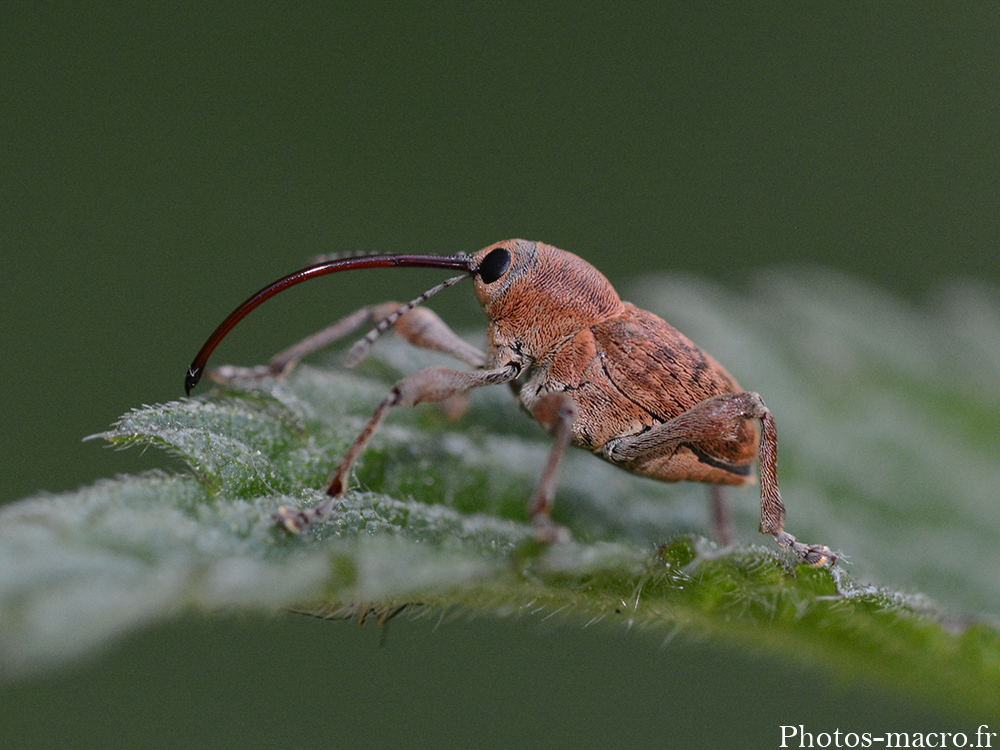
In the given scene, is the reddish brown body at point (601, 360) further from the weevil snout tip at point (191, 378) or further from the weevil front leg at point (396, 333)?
the weevil snout tip at point (191, 378)

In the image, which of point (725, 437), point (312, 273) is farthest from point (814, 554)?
point (312, 273)

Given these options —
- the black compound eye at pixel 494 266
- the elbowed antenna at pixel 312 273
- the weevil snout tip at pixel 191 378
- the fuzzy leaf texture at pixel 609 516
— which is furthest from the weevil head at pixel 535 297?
the weevil snout tip at pixel 191 378

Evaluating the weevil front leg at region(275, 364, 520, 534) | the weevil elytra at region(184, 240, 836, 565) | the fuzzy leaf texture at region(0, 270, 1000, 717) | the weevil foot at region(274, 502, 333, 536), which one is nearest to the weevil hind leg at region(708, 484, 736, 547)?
the fuzzy leaf texture at region(0, 270, 1000, 717)

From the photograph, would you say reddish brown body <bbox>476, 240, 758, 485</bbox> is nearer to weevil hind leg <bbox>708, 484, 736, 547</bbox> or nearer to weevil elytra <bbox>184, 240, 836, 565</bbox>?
weevil elytra <bbox>184, 240, 836, 565</bbox>

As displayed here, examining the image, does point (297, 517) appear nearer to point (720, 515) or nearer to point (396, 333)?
point (396, 333)

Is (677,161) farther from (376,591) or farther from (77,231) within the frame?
(376,591)

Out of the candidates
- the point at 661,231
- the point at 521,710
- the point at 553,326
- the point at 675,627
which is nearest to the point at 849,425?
the point at 553,326
